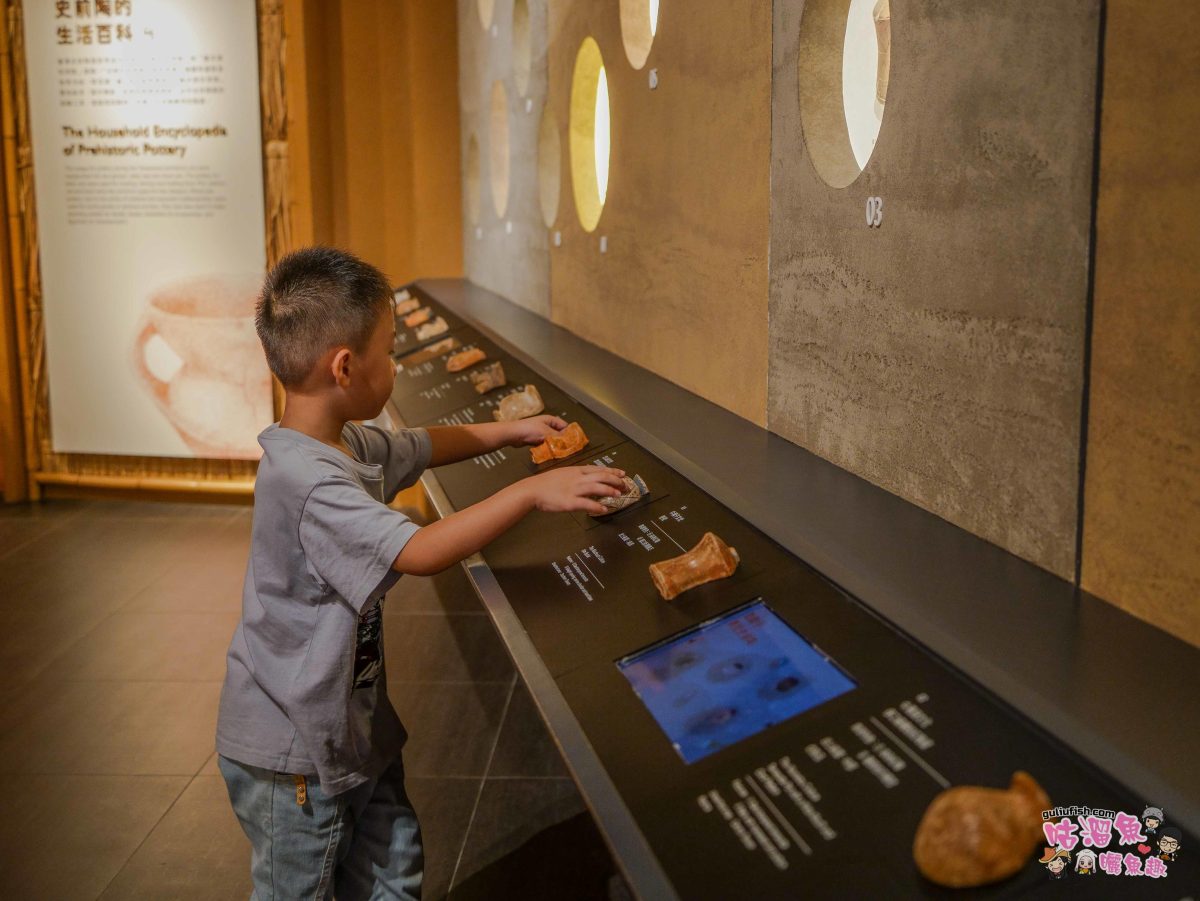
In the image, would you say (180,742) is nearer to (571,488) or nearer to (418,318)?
(418,318)

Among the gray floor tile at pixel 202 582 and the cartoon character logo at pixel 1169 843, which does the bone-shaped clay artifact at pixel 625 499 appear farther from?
the gray floor tile at pixel 202 582

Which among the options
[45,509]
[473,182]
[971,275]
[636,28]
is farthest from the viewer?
[473,182]

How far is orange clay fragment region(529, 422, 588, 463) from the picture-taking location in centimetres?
235

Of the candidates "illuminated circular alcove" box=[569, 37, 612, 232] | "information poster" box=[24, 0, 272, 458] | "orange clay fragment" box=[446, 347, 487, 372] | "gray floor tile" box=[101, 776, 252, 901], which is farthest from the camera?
"information poster" box=[24, 0, 272, 458]

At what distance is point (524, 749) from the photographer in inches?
136

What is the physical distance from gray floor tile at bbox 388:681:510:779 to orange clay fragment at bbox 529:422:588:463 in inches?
51.4

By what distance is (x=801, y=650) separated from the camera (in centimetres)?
135

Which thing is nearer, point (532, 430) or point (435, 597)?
point (532, 430)

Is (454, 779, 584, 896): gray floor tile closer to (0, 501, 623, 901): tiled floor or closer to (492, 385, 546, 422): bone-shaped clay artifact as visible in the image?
(0, 501, 623, 901): tiled floor

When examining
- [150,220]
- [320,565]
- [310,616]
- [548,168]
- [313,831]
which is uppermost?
[548,168]

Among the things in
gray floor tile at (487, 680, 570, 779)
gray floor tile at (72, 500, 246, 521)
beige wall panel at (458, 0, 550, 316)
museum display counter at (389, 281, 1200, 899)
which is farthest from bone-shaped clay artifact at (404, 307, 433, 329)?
museum display counter at (389, 281, 1200, 899)

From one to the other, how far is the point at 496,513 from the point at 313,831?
0.66m

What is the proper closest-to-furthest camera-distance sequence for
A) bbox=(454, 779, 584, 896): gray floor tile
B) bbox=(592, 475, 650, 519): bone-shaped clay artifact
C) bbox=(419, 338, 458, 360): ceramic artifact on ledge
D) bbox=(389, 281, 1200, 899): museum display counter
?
1. bbox=(389, 281, 1200, 899): museum display counter
2. bbox=(592, 475, 650, 519): bone-shaped clay artifact
3. bbox=(454, 779, 584, 896): gray floor tile
4. bbox=(419, 338, 458, 360): ceramic artifact on ledge

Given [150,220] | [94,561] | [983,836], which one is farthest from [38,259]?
[983,836]
